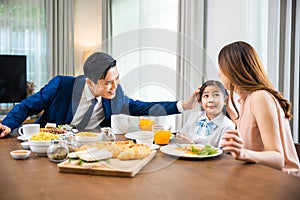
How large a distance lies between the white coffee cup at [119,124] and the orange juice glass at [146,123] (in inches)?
7.1

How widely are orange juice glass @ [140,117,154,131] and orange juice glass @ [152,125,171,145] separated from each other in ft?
0.14

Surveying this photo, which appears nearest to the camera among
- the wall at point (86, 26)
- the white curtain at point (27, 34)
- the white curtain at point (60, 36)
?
the white curtain at point (27, 34)

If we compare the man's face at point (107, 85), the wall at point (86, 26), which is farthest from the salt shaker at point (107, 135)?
the wall at point (86, 26)

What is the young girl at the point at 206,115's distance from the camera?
4.79ft

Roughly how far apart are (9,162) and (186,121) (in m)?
0.73

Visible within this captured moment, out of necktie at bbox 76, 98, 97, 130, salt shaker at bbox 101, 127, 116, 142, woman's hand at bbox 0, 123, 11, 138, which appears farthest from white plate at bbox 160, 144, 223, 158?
woman's hand at bbox 0, 123, 11, 138

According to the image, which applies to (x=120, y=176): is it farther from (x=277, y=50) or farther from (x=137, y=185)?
(x=277, y=50)

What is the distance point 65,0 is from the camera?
5.43m

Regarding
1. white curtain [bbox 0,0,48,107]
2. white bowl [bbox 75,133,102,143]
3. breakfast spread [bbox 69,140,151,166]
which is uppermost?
white curtain [bbox 0,0,48,107]

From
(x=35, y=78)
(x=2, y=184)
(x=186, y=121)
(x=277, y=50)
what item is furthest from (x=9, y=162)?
(x=35, y=78)

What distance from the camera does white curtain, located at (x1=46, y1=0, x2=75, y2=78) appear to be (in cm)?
534

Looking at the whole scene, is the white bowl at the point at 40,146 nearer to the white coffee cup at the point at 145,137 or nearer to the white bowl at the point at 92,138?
the white bowl at the point at 92,138

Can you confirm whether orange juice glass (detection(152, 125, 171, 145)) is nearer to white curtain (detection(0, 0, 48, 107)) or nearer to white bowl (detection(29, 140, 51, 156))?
white bowl (detection(29, 140, 51, 156))

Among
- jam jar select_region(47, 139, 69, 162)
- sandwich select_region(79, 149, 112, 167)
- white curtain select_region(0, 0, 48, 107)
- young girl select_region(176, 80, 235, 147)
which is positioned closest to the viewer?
sandwich select_region(79, 149, 112, 167)
